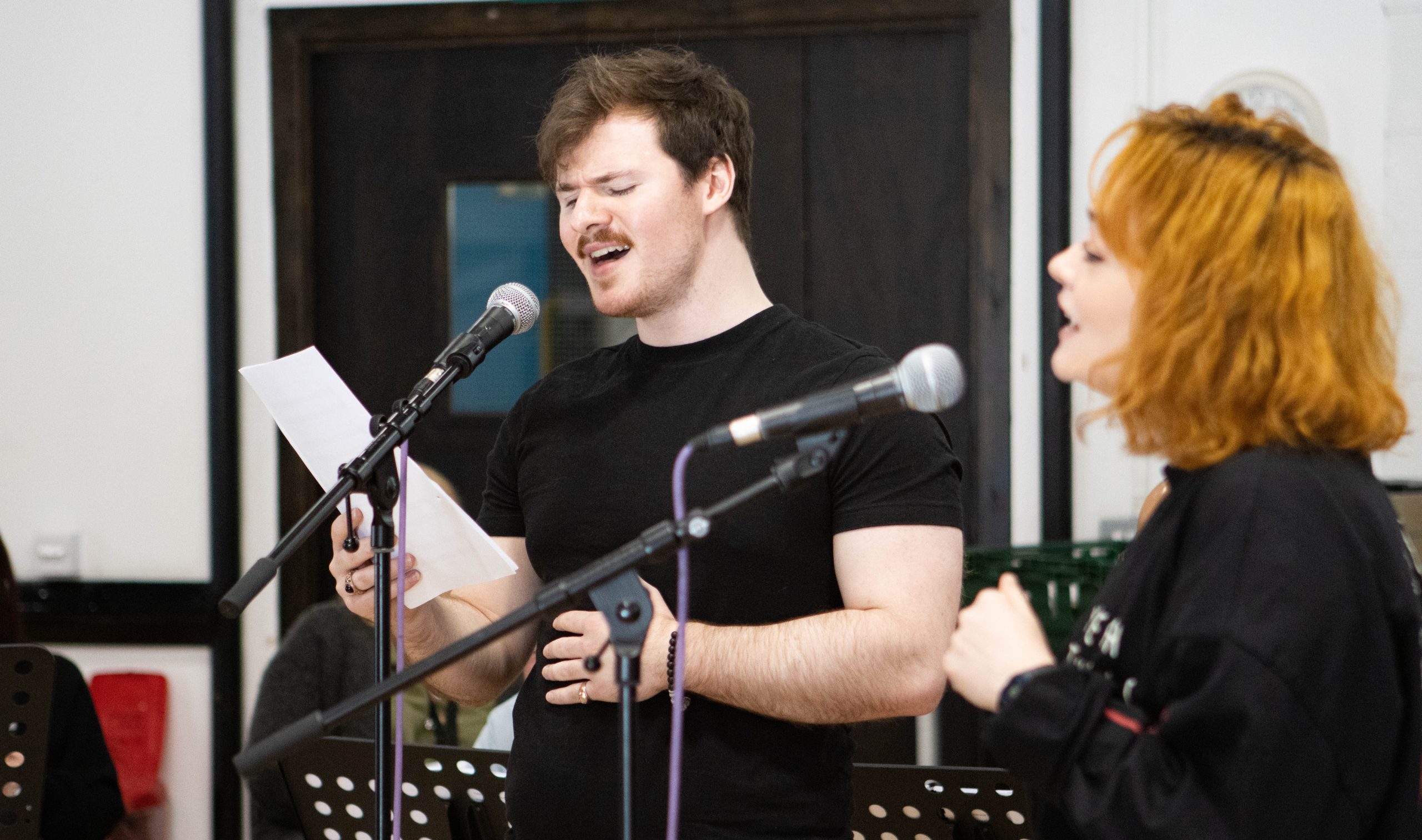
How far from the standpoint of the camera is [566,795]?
141cm

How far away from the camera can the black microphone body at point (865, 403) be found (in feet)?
3.09

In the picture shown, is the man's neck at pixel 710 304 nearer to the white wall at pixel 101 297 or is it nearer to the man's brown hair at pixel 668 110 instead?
the man's brown hair at pixel 668 110

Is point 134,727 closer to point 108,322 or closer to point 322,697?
point 322,697

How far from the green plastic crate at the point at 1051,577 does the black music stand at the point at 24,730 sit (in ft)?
5.13

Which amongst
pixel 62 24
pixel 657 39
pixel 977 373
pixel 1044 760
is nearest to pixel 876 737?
pixel 977 373

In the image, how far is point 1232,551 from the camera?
3.00ft

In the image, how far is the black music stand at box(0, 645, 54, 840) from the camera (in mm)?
1707

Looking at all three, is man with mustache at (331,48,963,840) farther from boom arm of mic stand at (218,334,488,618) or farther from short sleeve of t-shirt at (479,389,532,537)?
boom arm of mic stand at (218,334,488,618)

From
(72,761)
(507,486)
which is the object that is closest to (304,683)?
(72,761)

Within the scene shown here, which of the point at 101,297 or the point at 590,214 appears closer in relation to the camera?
the point at 590,214

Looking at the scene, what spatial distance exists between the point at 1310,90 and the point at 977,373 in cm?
95

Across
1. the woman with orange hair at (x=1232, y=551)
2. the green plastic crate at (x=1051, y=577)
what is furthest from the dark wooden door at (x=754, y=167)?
the woman with orange hair at (x=1232, y=551)

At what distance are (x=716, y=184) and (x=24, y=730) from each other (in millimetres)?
1202

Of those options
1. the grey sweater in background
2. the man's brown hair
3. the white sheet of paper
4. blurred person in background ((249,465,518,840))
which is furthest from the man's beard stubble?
the grey sweater in background
